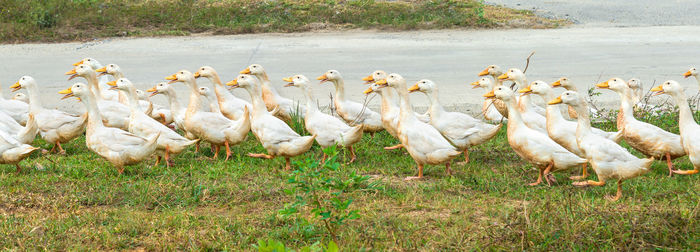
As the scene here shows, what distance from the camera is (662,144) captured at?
7.37 metres

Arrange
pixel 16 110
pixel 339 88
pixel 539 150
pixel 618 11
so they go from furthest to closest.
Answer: pixel 618 11 → pixel 16 110 → pixel 339 88 → pixel 539 150

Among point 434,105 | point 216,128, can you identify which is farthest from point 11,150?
point 434,105

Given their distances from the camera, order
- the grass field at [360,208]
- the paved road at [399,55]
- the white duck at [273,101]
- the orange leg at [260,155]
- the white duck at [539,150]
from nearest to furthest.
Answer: the grass field at [360,208] → the white duck at [539,150] → the orange leg at [260,155] → the white duck at [273,101] → the paved road at [399,55]

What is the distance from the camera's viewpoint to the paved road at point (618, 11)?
16.9 metres

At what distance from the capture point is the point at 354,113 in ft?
29.6

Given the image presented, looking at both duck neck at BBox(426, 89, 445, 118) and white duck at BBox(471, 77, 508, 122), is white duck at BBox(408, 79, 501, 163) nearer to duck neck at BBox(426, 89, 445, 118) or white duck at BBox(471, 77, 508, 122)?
duck neck at BBox(426, 89, 445, 118)

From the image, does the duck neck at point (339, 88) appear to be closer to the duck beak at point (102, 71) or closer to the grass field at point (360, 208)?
the grass field at point (360, 208)

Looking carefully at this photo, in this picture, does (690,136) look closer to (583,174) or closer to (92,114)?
(583,174)

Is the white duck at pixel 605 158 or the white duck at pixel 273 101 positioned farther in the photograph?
the white duck at pixel 273 101

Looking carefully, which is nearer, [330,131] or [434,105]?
[330,131]

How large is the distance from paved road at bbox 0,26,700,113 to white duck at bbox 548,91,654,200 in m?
3.36

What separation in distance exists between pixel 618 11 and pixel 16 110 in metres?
13.3

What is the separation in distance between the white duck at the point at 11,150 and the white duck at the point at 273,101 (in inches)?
111

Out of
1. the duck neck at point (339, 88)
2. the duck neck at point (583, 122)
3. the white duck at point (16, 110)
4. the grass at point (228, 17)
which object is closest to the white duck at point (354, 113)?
the duck neck at point (339, 88)
